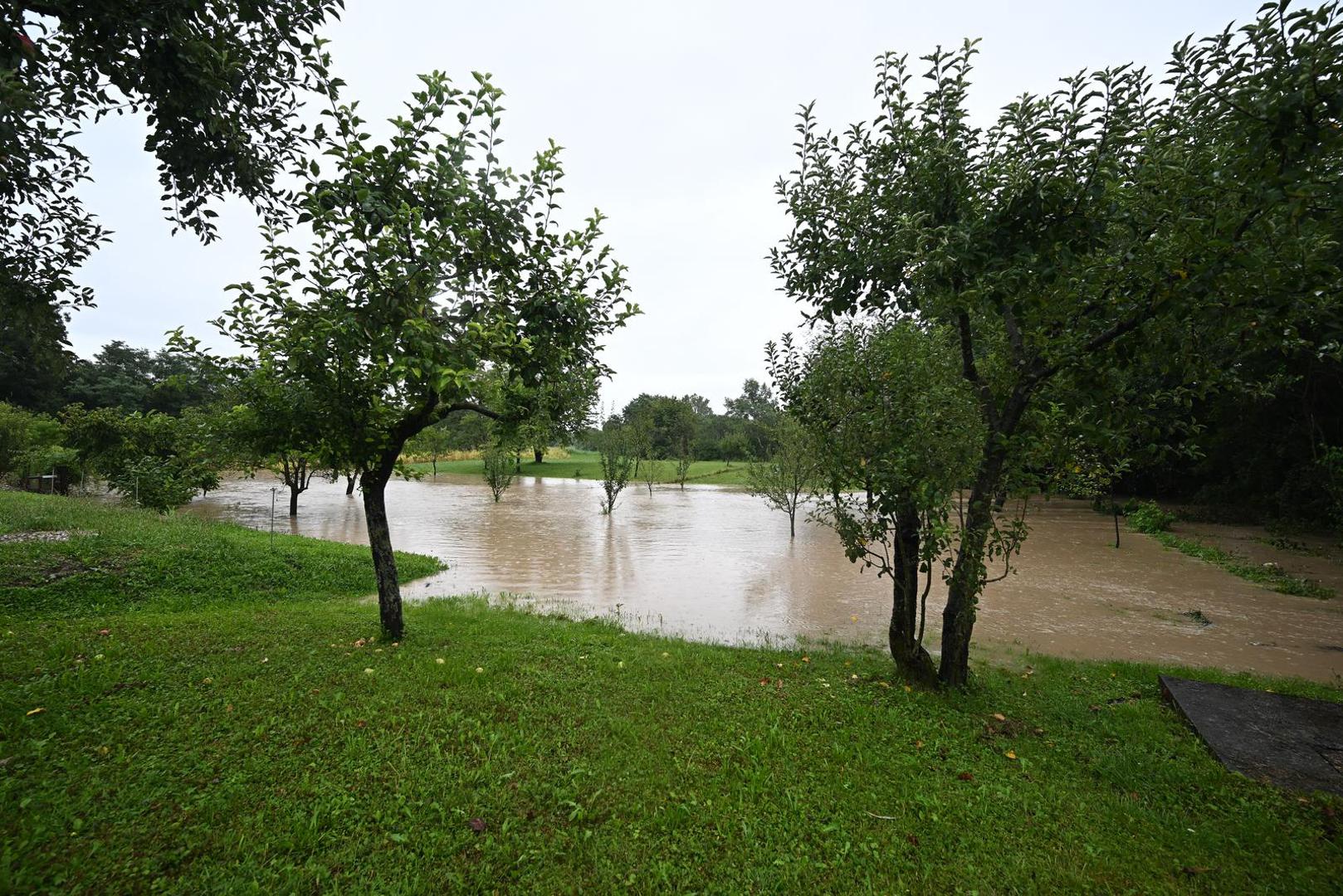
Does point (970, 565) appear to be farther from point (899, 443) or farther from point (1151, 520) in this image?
point (1151, 520)

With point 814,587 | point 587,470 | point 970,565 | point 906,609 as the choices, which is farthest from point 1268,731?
point 587,470

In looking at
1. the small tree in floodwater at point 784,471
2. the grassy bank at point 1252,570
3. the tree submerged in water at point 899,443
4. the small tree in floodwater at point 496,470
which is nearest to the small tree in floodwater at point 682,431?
the small tree in floodwater at point 496,470

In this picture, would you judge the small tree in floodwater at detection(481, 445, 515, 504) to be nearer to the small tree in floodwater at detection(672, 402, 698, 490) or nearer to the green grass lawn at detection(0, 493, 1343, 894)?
the green grass lawn at detection(0, 493, 1343, 894)

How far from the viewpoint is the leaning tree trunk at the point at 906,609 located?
5348 mm

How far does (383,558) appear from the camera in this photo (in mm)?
5988

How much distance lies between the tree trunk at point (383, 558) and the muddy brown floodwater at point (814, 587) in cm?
338

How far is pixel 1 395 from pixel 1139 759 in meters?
60.6

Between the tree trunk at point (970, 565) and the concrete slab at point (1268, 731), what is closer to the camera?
the concrete slab at point (1268, 731)

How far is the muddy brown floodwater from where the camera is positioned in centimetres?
844

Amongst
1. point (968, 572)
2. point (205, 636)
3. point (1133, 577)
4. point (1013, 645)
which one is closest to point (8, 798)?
point (205, 636)

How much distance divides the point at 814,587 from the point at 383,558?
885 cm

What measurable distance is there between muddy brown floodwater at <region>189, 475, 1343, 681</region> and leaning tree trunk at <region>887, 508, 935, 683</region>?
8.60 ft

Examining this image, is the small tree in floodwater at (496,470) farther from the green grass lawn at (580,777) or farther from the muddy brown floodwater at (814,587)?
the green grass lawn at (580,777)

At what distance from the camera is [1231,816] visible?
3521 mm
